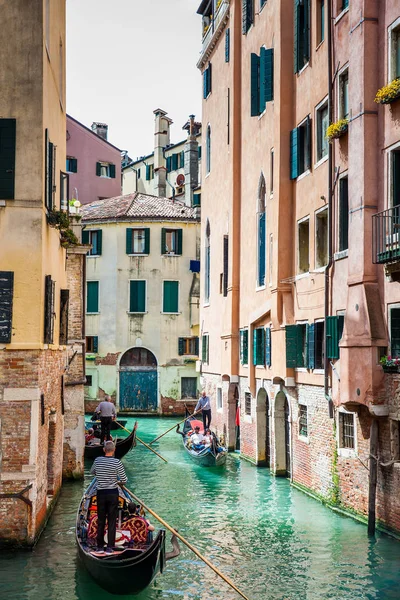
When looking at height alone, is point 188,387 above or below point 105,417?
above

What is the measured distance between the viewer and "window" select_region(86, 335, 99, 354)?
32.3 m

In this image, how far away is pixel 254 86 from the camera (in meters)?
19.3

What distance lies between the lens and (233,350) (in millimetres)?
21859

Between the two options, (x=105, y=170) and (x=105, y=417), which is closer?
(x=105, y=417)

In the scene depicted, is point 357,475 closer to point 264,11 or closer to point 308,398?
point 308,398

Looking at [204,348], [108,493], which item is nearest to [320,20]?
[108,493]

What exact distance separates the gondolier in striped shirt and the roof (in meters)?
22.4

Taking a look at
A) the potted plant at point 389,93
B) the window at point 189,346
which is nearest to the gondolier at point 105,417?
the potted plant at point 389,93

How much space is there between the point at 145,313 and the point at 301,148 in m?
16.4

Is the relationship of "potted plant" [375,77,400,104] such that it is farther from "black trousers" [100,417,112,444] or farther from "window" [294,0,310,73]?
"black trousers" [100,417,112,444]

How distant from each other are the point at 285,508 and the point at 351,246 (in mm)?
4605

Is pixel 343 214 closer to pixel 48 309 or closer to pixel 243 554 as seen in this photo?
pixel 48 309

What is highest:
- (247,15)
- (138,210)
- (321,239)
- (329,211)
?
(247,15)

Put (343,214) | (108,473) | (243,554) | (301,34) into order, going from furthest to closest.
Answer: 1. (301,34)
2. (343,214)
3. (243,554)
4. (108,473)
